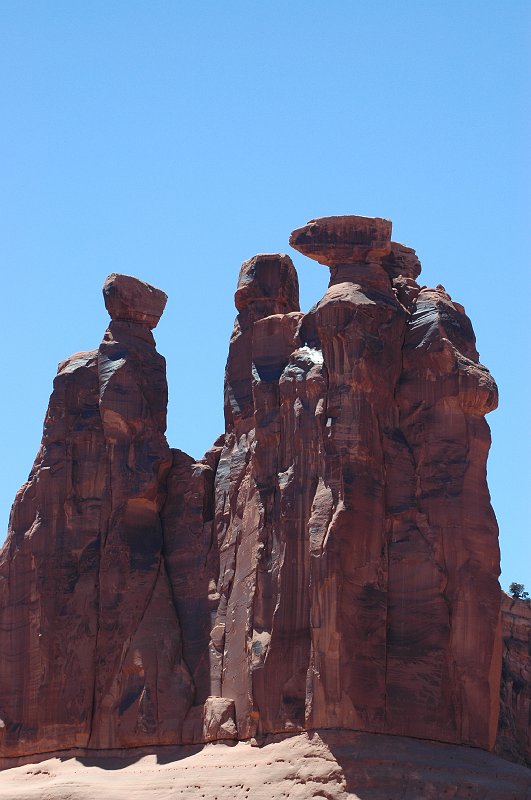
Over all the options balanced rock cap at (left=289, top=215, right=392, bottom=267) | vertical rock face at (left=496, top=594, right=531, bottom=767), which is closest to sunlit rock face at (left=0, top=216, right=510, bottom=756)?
balanced rock cap at (left=289, top=215, right=392, bottom=267)

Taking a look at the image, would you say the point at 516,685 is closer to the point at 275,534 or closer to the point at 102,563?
the point at 102,563

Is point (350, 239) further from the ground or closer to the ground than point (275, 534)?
further from the ground

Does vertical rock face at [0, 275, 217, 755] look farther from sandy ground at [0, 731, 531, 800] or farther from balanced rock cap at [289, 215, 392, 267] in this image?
balanced rock cap at [289, 215, 392, 267]

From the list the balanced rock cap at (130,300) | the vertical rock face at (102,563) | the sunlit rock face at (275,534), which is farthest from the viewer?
the balanced rock cap at (130,300)

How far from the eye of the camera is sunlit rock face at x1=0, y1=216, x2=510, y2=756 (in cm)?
5744

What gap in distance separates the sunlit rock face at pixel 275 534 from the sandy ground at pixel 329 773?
1.90ft

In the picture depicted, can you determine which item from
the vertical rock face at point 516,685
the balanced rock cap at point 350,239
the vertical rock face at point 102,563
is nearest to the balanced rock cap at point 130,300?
the vertical rock face at point 102,563

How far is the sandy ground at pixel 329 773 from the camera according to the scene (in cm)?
5497

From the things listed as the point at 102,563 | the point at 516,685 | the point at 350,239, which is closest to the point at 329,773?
the point at 102,563

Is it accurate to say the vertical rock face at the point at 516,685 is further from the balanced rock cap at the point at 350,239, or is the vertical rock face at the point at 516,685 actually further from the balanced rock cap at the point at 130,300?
the balanced rock cap at the point at 350,239

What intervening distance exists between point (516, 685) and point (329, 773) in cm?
2186

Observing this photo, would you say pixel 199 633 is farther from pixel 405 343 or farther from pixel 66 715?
pixel 405 343

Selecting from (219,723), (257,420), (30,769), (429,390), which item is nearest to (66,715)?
(30,769)

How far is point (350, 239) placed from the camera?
61.1m
